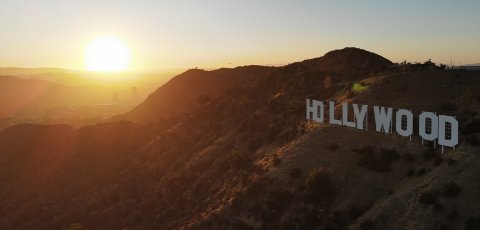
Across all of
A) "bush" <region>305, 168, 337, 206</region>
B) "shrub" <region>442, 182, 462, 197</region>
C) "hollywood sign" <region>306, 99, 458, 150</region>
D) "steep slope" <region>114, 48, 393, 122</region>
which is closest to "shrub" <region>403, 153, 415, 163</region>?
"hollywood sign" <region>306, 99, 458, 150</region>

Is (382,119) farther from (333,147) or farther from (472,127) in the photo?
(472,127)

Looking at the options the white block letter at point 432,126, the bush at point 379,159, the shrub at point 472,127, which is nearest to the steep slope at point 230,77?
the bush at point 379,159

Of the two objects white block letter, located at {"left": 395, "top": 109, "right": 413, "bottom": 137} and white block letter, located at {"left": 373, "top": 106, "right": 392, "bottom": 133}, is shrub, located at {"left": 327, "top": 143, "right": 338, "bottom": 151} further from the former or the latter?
white block letter, located at {"left": 395, "top": 109, "right": 413, "bottom": 137}

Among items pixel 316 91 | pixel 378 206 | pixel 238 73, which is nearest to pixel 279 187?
pixel 378 206

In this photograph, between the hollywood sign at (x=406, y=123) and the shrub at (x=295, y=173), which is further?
the shrub at (x=295, y=173)

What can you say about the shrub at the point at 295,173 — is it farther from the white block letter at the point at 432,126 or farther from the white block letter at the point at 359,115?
the white block letter at the point at 432,126

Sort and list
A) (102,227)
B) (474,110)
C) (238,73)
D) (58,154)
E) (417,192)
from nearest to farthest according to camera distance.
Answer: (417,192)
(474,110)
(102,227)
(58,154)
(238,73)

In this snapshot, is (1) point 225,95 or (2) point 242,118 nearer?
(2) point 242,118

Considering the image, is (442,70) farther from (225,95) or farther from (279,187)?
(225,95)
